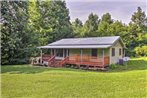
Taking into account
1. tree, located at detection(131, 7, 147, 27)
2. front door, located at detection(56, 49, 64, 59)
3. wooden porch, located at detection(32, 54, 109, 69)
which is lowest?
wooden porch, located at detection(32, 54, 109, 69)

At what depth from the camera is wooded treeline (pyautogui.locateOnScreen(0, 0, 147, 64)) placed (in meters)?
25.0

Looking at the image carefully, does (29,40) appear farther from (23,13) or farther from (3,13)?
(3,13)

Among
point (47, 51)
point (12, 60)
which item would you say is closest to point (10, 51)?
point (12, 60)

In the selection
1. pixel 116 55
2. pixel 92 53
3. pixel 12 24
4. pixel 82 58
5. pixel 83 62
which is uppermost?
pixel 12 24

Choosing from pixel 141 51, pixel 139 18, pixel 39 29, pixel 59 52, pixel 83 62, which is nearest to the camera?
pixel 83 62

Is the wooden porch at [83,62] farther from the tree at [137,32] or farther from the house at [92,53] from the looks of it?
the tree at [137,32]

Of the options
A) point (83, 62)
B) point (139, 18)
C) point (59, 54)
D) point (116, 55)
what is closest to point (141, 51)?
point (116, 55)

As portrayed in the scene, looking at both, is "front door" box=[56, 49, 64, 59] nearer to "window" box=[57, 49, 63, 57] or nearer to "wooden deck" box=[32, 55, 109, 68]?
"window" box=[57, 49, 63, 57]

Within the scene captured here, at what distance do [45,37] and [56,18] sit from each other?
4.70 meters

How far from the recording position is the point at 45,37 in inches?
1655

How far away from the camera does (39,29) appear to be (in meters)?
42.8

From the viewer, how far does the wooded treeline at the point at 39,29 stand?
25.0 metres

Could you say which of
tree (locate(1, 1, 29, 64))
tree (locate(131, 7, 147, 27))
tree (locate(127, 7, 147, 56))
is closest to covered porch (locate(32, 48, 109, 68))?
tree (locate(1, 1, 29, 64))

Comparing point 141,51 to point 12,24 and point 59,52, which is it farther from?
point 12,24
